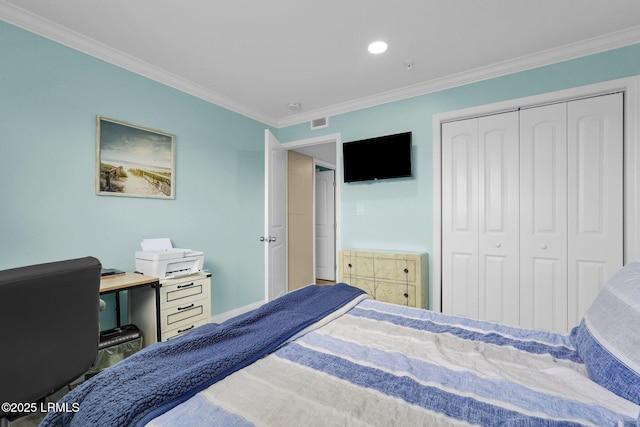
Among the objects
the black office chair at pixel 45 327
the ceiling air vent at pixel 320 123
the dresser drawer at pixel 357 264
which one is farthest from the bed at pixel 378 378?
the ceiling air vent at pixel 320 123

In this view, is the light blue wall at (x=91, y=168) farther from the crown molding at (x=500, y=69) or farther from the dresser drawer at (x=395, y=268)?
the dresser drawer at (x=395, y=268)

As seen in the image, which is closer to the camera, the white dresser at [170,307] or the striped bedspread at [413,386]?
the striped bedspread at [413,386]

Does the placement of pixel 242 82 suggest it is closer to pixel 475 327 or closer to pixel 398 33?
pixel 398 33

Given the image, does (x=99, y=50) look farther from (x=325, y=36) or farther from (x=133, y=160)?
(x=325, y=36)

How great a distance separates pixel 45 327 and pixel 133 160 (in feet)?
5.86

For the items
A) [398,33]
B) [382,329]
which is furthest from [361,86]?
[382,329]

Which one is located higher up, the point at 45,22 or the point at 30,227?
the point at 45,22

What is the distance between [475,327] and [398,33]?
6.82ft

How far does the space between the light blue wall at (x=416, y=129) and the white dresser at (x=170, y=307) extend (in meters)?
1.73

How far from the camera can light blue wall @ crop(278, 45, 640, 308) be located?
7.86ft

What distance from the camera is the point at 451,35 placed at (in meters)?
2.24

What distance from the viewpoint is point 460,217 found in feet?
9.65

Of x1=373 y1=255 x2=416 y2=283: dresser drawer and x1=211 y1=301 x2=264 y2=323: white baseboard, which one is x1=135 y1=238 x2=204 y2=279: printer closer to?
x1=211 y1=301 x2=264 y2=323: white baseboard

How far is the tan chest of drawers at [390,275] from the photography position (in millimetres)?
2937
